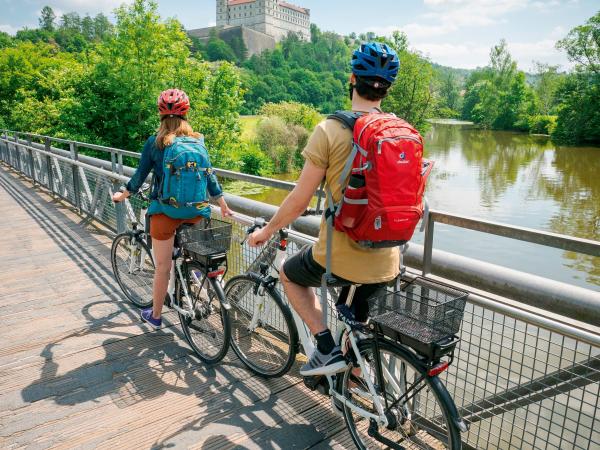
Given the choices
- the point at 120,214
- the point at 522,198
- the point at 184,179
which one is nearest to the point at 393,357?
the point at 184,179

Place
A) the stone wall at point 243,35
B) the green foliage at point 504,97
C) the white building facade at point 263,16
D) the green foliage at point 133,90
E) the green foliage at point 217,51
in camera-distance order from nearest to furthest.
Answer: the green foliage at point 133,90 → the green foliage at point 504,97 → the green foliage at point 217,51 → the stone wall at point 243,35 → the white building facade at point 263,16

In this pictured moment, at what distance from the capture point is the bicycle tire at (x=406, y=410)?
2211 millimetres

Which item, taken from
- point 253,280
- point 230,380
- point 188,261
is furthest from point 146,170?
point 230,380

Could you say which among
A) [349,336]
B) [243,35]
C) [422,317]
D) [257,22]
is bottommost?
[349,336]

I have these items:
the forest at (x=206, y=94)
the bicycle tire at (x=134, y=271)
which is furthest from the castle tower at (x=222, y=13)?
the bicycle tire at (x=134, y=271)

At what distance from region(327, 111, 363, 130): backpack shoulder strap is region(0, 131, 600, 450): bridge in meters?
0.77

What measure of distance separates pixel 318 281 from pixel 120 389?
1680 mm

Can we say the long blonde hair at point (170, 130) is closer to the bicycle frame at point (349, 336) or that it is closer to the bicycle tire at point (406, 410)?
the bicycle frame at point (349, 336)

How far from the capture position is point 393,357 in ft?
8.23

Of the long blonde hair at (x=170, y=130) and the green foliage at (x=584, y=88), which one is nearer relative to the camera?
the long blonde hair at (x=170, y=130)

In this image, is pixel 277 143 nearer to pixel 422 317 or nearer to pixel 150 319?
pixel 150 319

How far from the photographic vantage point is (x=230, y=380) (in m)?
3.45

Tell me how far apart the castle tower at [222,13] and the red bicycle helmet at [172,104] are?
15746cm

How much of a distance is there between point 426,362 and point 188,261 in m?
2.02
